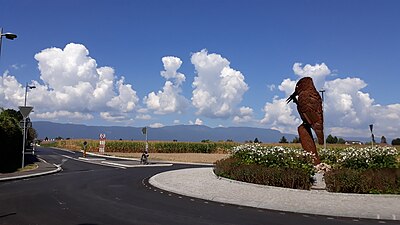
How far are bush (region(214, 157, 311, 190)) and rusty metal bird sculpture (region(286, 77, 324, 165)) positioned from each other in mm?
6160

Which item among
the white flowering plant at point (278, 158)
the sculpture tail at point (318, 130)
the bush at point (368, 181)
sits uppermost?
the sculpture tail at point (318, 130)

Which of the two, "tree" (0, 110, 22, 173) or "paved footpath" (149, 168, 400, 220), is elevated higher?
"tree" (0, 110, 22, 173)

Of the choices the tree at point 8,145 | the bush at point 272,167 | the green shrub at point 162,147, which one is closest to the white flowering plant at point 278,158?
the bush at point 272,167

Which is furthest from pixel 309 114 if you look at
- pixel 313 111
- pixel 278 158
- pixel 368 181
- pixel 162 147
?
pixel 162 147

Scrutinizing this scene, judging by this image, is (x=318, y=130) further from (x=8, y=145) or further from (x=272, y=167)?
(x=8, y=145)

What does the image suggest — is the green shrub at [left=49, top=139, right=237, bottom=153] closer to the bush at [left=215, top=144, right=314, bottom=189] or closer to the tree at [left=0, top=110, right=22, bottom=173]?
the tree at [left=0, top=110, right=22, bottom=173]

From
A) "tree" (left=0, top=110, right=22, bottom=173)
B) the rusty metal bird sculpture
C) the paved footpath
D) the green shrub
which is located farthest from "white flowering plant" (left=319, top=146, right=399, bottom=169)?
the green shrub

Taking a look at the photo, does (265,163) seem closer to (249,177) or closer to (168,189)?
(249,177)

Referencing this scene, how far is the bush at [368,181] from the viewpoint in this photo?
1402 cm

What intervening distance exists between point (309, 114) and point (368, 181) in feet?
29.2

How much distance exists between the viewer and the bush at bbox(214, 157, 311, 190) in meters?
15.3

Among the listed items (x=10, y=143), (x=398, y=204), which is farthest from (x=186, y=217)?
(x=10, y=143)

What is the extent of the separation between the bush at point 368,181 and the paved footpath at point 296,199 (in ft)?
2.05

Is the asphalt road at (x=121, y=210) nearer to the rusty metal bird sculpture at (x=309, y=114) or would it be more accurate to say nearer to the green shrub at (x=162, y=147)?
the rusty metal bird sculpture at (x=309, y=114)
